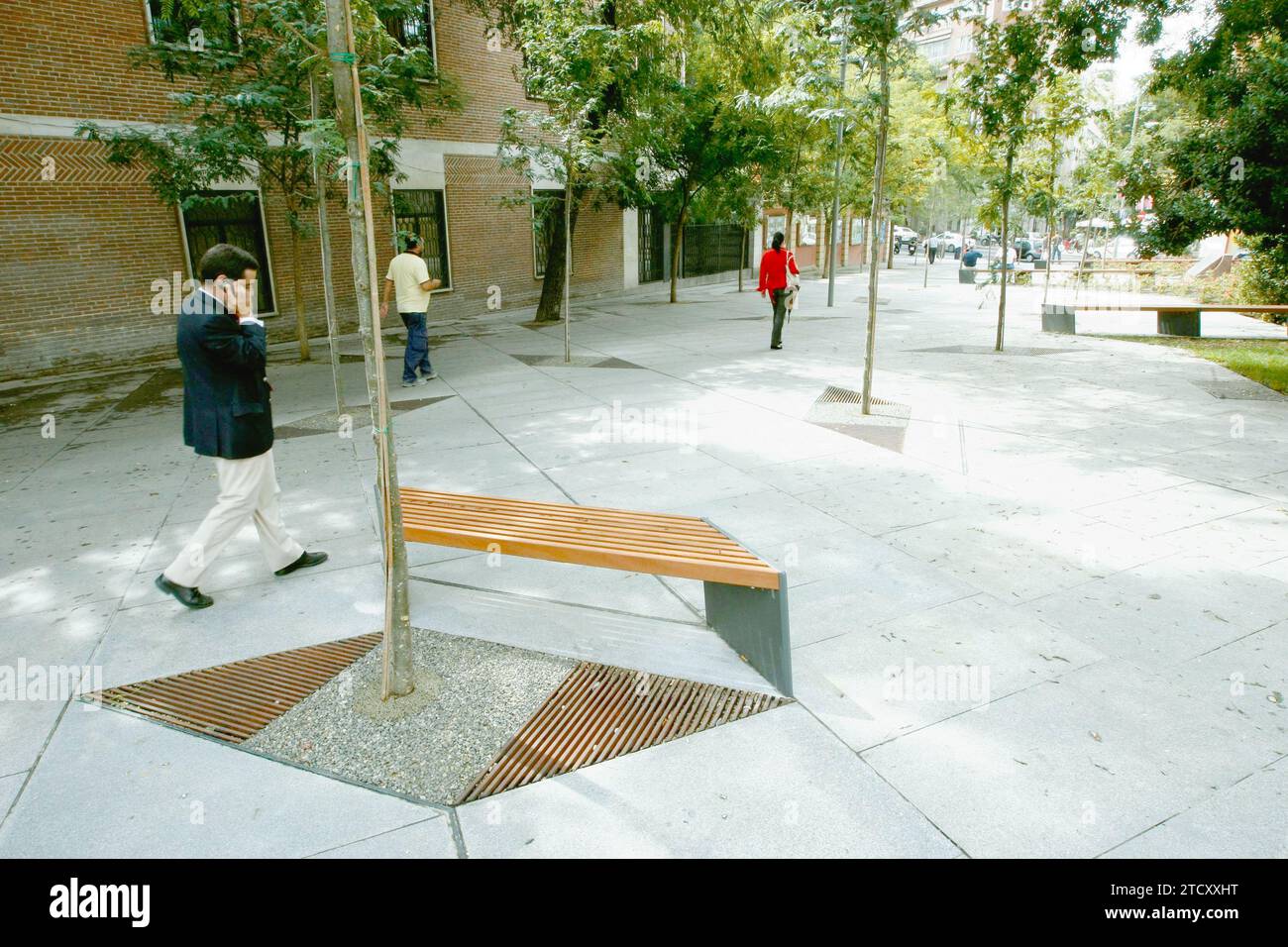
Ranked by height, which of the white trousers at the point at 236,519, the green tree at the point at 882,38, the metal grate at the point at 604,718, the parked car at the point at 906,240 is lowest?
the metal grate at the point at 604,718

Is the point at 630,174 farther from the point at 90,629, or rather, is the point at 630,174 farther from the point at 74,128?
the point at 90,629

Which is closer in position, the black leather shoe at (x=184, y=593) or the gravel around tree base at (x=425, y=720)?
the gravel around tree base at (x=425, y=720)

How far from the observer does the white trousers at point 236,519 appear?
4460mm

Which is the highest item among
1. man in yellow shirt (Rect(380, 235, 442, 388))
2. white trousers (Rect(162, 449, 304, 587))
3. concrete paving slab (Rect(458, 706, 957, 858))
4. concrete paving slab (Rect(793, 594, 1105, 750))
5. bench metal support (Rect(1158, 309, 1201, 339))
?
man in yellow shirt (Rect(380, 235, 442, 388))

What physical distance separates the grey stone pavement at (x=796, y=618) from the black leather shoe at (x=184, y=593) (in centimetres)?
13

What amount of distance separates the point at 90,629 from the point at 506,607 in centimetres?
214

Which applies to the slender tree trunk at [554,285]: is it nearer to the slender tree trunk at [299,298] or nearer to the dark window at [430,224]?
the dark window at [430,224]

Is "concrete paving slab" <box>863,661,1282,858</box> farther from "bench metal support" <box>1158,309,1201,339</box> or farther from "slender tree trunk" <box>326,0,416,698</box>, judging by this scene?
"bench metal support" <box>1158,309,1201,339</box>

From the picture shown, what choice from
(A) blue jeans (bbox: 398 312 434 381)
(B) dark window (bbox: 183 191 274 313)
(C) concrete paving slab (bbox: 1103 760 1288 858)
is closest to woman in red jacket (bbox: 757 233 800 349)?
(A) blue jeans (bbox: 398 312 434 381)

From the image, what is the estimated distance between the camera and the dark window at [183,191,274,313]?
13.8 m

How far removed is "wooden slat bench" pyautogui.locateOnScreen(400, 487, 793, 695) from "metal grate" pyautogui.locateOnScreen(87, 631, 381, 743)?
0.73 metres

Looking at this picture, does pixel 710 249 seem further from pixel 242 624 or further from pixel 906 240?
pixel 906 240

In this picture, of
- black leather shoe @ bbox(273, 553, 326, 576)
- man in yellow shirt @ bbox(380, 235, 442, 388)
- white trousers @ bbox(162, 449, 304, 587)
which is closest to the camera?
white trousers @ bbox(162, 449, 304, 587)

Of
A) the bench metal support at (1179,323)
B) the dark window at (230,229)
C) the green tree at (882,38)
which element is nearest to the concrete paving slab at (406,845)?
the green tree at (882,38)
